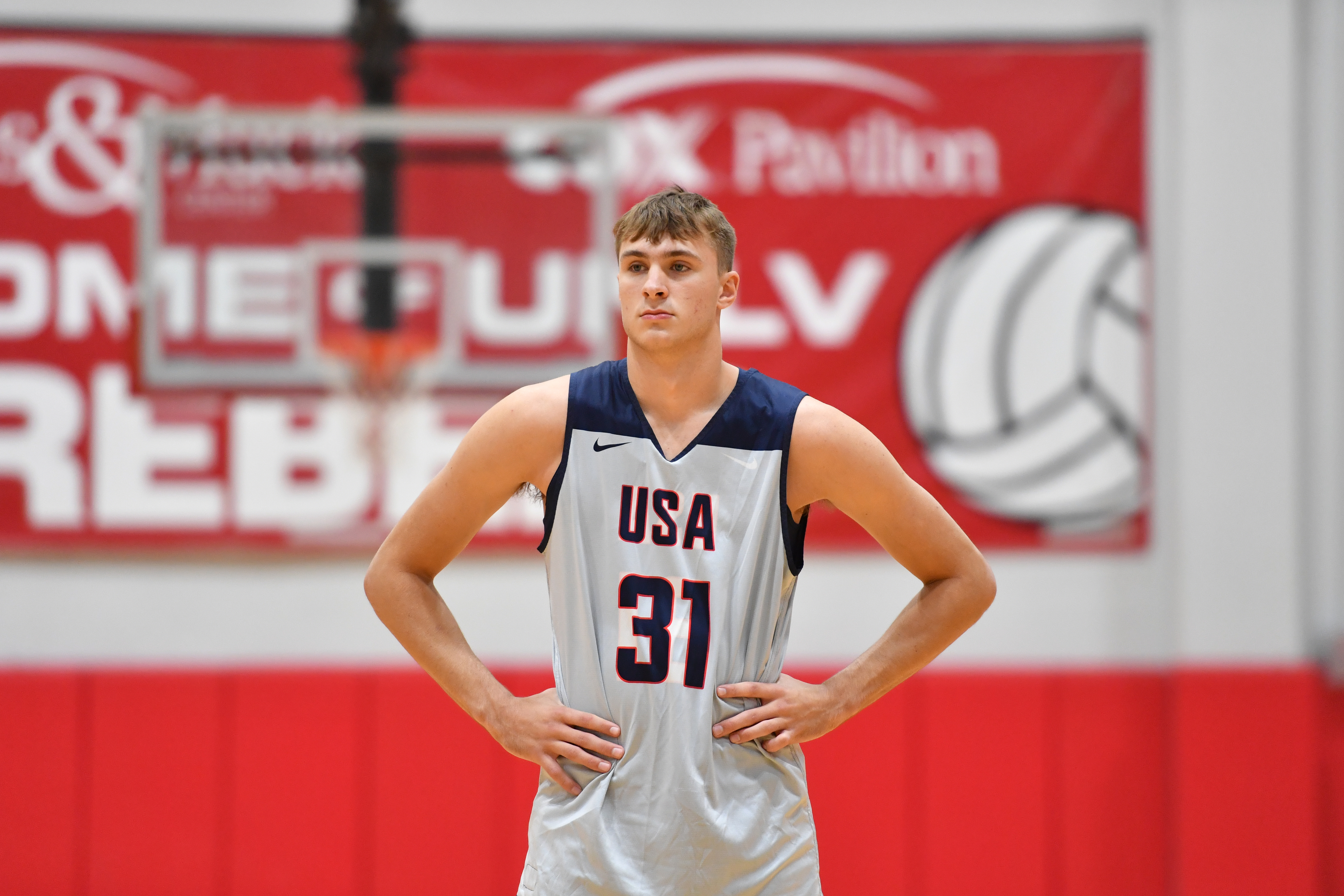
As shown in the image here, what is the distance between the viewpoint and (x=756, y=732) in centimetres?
158

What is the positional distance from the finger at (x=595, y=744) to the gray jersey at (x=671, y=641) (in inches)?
0.6

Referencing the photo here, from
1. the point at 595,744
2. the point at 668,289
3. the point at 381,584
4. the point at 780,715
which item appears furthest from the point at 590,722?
the point at 668,289

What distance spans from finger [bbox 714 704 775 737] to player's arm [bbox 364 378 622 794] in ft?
0.73

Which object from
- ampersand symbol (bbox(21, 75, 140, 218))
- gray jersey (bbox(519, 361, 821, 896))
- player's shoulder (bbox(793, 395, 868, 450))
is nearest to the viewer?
gray jersey (bbox(519, 361, 821, 896))

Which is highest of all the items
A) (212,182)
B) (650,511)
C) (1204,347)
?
(212,182)

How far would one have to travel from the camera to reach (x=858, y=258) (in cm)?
365

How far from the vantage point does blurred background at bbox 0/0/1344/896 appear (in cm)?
348

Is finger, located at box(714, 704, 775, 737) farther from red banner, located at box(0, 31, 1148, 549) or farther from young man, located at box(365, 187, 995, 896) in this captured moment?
red banner, located at box(0, 31, 1148, 549)

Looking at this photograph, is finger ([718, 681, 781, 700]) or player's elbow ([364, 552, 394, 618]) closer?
finger ([718, 681, 781, 700])

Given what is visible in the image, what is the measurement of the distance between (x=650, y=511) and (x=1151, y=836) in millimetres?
2806

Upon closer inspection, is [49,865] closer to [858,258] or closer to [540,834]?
[540,834]

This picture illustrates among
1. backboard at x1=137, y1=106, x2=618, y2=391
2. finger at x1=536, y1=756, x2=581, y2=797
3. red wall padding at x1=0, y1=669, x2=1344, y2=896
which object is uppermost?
backboard at x1=137, y1=106, x2=618, y2=391

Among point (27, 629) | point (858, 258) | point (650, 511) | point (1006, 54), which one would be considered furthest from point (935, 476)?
point (27, 629)

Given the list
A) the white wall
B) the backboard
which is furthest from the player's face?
the white wall
